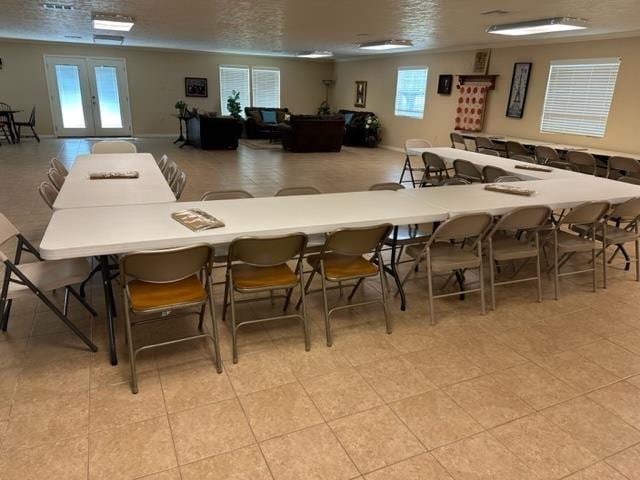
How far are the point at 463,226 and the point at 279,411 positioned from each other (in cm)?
168

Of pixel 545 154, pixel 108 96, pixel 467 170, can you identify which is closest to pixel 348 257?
pixel 467 170

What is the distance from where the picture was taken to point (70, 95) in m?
12.0

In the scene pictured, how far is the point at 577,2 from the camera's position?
4.38 meters

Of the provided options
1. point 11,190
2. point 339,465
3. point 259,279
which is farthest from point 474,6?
point 11,190

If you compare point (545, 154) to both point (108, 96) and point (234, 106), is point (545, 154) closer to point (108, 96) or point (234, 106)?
point (234, 106)

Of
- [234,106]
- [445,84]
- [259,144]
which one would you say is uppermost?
[445,84]

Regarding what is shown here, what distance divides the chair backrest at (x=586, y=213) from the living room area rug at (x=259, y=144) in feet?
29.4

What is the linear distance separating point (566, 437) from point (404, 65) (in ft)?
35.1

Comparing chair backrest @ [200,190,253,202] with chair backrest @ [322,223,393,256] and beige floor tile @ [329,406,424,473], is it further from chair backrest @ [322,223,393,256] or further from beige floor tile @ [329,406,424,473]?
beige floor tile @ [329,406,424,473]

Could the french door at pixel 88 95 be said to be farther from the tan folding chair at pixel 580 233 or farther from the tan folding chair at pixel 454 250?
the tan folding chair at pixel 580 233

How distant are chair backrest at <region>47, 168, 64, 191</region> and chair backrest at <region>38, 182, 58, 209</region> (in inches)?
18.9

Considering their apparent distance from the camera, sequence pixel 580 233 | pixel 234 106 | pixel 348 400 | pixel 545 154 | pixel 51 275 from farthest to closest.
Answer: pixel 234 106
pixel 545 154
pixel 580 233
pixel 51 275
pixel 348 400

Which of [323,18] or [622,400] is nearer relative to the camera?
[622,400]

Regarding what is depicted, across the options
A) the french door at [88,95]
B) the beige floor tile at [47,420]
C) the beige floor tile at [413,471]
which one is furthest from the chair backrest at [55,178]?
the french door at [88,95]
